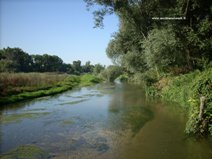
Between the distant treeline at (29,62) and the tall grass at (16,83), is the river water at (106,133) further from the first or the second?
the distant treeline at (29,62)

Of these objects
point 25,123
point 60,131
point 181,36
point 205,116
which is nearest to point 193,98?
point 205,116

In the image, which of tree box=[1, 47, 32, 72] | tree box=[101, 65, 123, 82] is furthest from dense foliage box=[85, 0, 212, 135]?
tree box=[1, 47, 32, 72]

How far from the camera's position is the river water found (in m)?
11.7

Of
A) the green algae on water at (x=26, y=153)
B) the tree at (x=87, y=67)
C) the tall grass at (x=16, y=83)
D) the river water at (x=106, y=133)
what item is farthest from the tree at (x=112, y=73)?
the tree at (x=87, y=67)

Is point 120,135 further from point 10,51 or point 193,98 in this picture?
point 10,51

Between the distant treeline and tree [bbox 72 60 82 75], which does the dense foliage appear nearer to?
the distant treeline

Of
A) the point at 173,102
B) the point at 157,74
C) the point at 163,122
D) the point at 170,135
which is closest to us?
the point at 170,135

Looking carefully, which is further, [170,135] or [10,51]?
[10,51]

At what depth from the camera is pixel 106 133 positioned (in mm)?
15352

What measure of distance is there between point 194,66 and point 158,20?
6.78 meters

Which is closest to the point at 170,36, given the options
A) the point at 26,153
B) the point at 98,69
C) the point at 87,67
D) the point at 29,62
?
the point at 26,153

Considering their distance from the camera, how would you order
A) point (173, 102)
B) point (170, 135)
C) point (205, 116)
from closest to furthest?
point (205, 116), point (170, 135), point (173, 102)

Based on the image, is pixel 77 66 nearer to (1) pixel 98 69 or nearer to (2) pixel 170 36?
(1) pixel 98 69

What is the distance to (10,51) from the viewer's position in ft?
341
